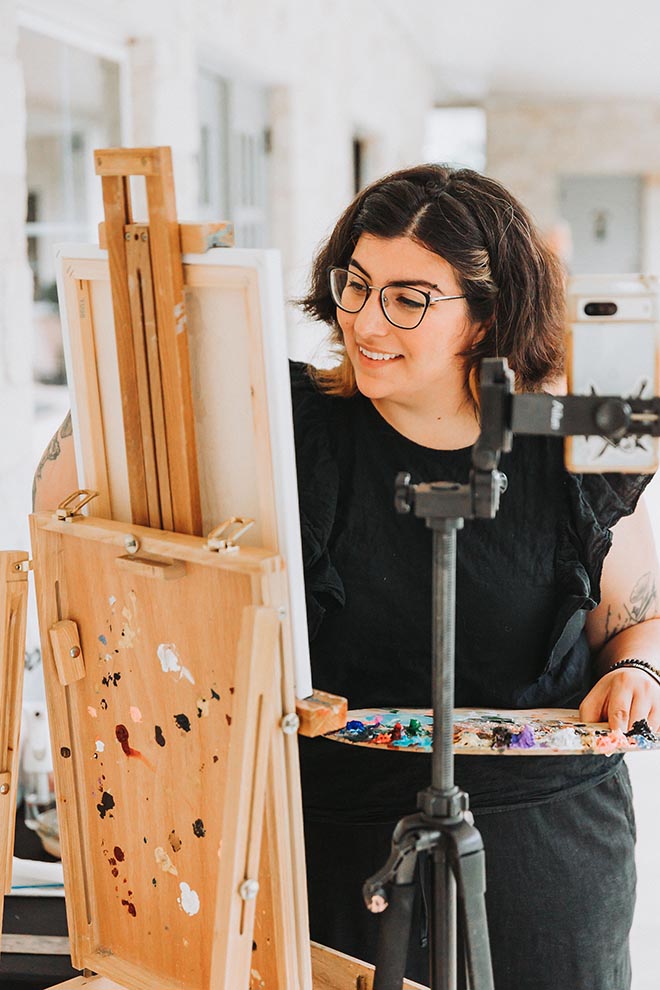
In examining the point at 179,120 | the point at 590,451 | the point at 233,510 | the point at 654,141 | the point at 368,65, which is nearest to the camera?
the point at 590,451

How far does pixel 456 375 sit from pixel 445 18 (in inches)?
256

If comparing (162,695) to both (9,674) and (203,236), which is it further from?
(203,236)

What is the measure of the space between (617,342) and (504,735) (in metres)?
0.44

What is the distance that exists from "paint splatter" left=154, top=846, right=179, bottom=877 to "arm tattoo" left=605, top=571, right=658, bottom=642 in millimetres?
637

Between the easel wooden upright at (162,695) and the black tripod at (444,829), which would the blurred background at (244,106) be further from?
the black tripod at (444,829)

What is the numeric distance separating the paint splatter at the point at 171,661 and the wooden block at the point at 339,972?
1.22 ft

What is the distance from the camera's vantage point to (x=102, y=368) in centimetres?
114

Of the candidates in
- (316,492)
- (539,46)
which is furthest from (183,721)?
(539,46)

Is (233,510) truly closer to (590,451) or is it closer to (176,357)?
(176,357)

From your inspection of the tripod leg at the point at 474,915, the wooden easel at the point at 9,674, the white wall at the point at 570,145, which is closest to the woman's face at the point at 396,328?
the wooden easel at the point at 9,674

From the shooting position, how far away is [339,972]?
1.18m

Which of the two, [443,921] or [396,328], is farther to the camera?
[396,328]

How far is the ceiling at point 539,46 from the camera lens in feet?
22.2

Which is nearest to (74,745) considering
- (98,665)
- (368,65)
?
(98,665)
